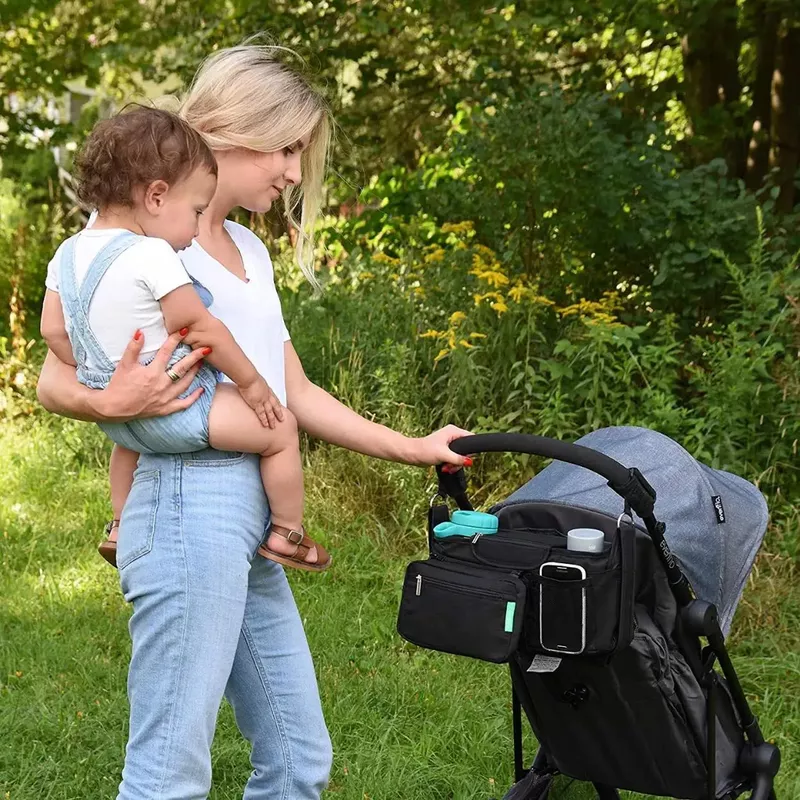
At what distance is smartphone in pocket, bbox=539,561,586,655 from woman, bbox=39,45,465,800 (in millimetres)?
363

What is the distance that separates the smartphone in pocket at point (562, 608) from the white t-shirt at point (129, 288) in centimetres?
83

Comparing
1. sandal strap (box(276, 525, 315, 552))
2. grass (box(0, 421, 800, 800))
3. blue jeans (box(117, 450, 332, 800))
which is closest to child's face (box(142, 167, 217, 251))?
blue jeans (box(117, 450, 332, 800))

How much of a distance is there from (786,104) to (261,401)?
6.76 m

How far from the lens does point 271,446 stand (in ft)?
6.97

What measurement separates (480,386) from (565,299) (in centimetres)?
97

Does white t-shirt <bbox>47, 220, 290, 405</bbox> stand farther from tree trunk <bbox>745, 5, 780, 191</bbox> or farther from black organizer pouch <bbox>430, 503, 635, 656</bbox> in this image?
Answer: tree trunk <bbox>745, 5, 780, 191</bbox>

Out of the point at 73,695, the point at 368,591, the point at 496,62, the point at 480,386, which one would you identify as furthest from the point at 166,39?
the point at 73,695

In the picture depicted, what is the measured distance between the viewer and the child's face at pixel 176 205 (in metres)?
2.00

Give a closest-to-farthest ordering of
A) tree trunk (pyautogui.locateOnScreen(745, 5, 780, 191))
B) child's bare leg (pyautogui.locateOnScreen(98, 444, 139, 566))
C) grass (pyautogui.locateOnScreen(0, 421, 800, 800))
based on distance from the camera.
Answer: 1. child's bare leg (pyautogui.locateOnScreen(98, 444, 139, 566))
2. grass (pyautogui.locateOnScreen(0, 421, 800, 800))
3. tree trunk (pyautogui.locateOnScreen(745, 5, 780, 191))

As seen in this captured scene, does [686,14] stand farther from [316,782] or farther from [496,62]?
[316,782]

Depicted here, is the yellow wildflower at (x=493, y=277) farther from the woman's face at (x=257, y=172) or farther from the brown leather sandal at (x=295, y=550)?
the brown leather sandal at (x=295, y=550)

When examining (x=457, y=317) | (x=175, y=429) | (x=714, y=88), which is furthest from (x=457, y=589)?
(x=714, y=88)

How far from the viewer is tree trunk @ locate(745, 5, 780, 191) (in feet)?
25.5

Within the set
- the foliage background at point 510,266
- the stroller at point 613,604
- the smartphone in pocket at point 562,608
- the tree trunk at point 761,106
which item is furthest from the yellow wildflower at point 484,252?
the smartphone in pocket at point 562,608
